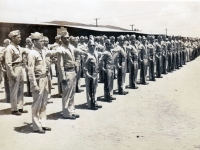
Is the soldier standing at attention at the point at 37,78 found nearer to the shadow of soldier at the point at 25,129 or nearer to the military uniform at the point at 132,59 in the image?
the shadow of soldier at the point at 25,129

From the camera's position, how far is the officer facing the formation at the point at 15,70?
830 cm

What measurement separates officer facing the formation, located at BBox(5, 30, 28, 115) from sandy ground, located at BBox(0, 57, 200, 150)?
1.25ft

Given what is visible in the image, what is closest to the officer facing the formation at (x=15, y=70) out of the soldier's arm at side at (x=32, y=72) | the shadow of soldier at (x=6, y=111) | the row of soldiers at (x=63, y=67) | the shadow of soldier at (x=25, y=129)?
the row of soldiers at (x=63, y=67)

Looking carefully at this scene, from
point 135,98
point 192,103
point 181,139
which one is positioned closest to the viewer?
point 181,139

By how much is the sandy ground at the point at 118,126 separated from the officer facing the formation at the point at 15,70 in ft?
1.25

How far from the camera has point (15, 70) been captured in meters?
8.52

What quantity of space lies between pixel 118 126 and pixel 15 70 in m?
3.32

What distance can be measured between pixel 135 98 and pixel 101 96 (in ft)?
4.37

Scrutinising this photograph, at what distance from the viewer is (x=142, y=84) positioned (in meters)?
14.8

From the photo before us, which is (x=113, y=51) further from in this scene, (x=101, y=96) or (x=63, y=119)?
(x=63, y=119)

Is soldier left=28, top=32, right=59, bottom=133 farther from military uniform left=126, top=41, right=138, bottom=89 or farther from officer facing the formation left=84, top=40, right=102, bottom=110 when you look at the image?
military uniform left=126, top=41, right=138, bottom=89

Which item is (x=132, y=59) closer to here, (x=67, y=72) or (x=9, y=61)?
(x=67, y=72)

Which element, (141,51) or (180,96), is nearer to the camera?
(180,96)

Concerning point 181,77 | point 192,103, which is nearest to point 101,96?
point 192,103
